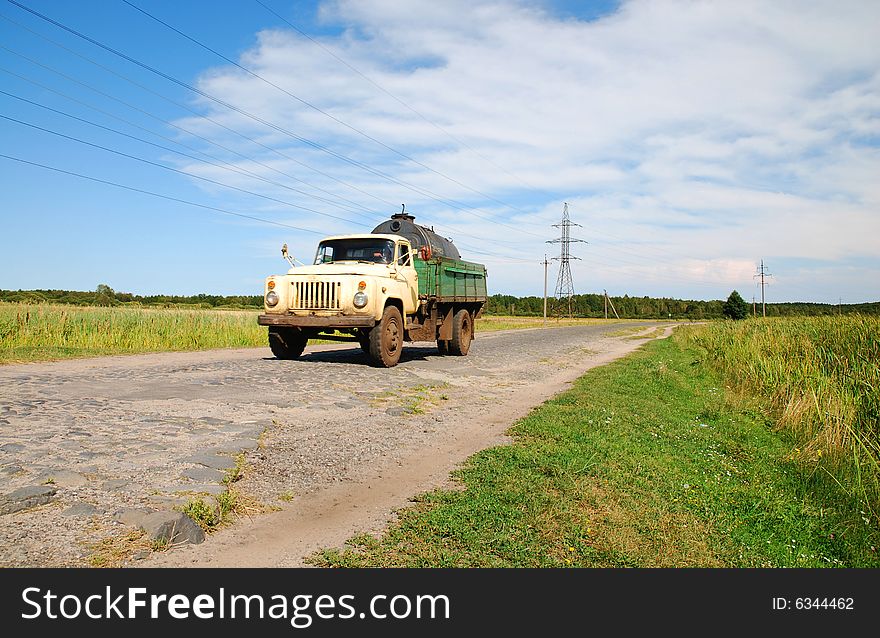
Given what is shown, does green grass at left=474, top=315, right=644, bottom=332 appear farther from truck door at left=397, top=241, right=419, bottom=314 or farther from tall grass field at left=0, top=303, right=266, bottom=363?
truck door at left=397, top=241, right=419, bottom=314

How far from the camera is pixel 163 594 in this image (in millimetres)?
3039

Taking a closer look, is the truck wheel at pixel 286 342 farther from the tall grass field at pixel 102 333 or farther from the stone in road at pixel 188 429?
the tall grass field at pixel 102 333

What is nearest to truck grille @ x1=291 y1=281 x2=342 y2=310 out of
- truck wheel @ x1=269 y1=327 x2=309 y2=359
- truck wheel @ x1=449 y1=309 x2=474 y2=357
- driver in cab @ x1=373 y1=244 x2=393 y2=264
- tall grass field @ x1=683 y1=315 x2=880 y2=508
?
truck wheel @ x1=269 y1=327 x2=309 y2=359

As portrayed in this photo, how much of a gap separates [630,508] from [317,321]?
9.35 metres

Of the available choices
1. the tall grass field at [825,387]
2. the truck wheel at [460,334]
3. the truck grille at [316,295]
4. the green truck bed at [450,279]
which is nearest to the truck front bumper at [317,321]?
the truck grille at [316,295]

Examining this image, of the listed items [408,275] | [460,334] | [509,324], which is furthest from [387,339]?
[509,324]

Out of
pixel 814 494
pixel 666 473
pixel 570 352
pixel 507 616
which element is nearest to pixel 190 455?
pixel 507 616

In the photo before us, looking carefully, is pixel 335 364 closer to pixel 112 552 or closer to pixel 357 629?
pixel 112 552

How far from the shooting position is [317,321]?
42.4 ft

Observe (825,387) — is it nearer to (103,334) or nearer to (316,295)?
(316,295)

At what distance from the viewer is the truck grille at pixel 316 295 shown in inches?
515

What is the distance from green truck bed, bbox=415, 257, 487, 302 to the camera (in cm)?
1552

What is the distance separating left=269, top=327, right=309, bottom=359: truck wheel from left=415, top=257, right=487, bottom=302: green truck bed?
3218 millimetres

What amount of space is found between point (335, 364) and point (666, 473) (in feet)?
29.2
